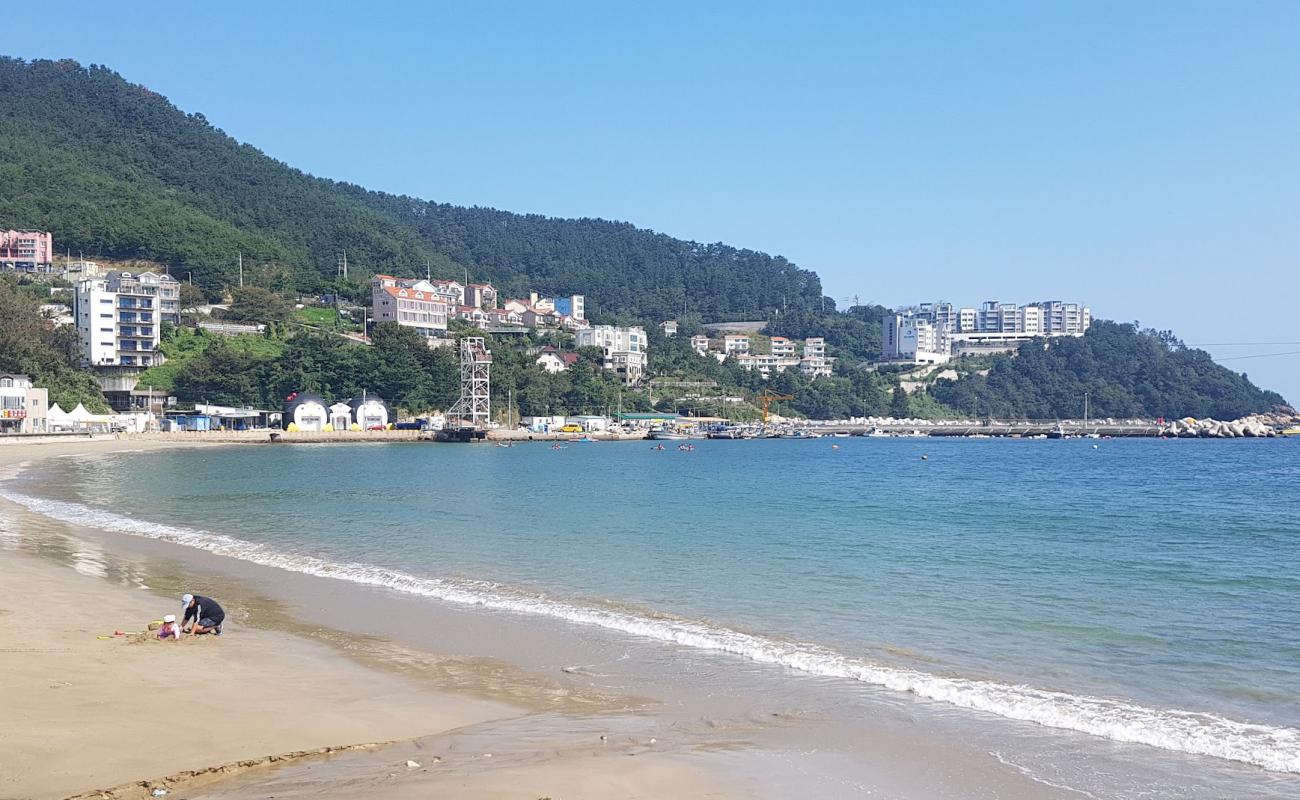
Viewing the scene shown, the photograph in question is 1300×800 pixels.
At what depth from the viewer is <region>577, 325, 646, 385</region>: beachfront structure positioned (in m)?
140

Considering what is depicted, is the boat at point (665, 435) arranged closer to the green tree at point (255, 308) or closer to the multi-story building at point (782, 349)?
the green tree at point (255, 308)

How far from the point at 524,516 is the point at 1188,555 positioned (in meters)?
17.8

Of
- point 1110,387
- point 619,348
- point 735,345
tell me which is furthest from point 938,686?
point 1110,387

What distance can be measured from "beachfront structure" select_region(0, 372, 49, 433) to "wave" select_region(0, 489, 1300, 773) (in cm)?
6770

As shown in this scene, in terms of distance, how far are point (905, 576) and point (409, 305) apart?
107839mm

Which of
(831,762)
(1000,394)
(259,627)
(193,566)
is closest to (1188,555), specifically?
(831,762)

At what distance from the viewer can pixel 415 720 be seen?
9469 millimetres

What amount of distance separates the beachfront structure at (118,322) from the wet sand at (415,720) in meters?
88.3

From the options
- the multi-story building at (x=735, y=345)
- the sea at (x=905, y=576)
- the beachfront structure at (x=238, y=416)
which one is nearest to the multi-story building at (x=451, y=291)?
the beachfront structure at (x=238, y=416)

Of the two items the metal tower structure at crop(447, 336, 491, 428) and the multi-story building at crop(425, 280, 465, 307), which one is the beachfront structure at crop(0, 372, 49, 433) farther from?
the multi-story building at crop(425, 280, 465, 307)

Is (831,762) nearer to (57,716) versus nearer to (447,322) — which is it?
(57,716)

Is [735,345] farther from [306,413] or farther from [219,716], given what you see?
[219,716]

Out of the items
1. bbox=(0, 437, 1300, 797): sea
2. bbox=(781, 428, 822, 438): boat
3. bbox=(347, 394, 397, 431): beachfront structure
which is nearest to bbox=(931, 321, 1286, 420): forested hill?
bbox=(781, 428, 822, 438): boat

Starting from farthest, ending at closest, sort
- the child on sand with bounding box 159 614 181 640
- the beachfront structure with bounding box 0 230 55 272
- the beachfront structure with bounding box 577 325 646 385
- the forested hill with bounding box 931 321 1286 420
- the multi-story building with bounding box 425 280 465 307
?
the forested hill with bounding box 931 321 1286 420 < the beachfront structure with bounding box 577 325 646 385 < the multi-story building with bounding box 425 280 465 307 < the beachfront structure with bounding box 0 230 55 272 < the child on sand with bounding box 159 614 181 640
